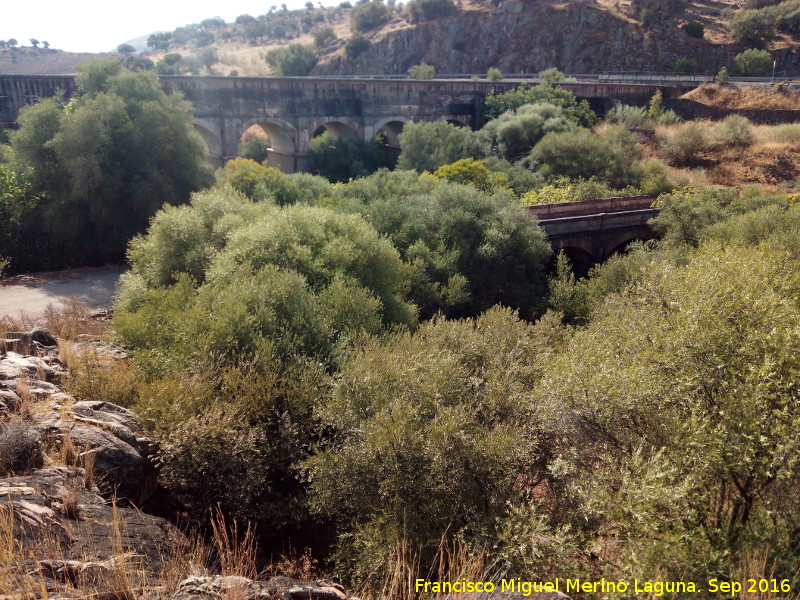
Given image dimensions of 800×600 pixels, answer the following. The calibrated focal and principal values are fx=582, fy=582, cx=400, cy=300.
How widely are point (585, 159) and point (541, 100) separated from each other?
23.4ft

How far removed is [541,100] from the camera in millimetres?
30062

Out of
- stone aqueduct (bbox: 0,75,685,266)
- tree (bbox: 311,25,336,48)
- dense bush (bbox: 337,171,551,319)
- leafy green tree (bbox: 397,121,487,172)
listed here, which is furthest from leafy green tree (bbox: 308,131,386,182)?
tree (bbox: 311,25,336,48)

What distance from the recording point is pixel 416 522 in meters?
5.78

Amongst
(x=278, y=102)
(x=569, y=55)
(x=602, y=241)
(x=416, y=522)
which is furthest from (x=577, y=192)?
(x=569, y=55)

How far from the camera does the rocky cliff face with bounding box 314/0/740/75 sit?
46.8 metres

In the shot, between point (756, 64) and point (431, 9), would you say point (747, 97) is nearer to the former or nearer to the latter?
point (756, 64)

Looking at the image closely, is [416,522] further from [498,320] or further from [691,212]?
[691,212]

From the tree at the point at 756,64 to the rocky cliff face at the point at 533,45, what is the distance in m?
4.37

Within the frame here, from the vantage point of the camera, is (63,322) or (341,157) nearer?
(63,322)

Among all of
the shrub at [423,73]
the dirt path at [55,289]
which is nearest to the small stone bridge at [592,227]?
the dirt path at [55,289]

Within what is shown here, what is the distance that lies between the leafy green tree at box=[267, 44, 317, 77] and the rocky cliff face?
1535 millimetres

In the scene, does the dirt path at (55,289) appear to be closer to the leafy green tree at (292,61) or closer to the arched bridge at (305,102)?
the arched bridge at (305,102)

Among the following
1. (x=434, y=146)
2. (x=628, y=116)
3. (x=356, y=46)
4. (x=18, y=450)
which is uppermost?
(x=356, y=46)

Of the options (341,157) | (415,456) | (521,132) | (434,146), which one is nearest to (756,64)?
(521,132)
